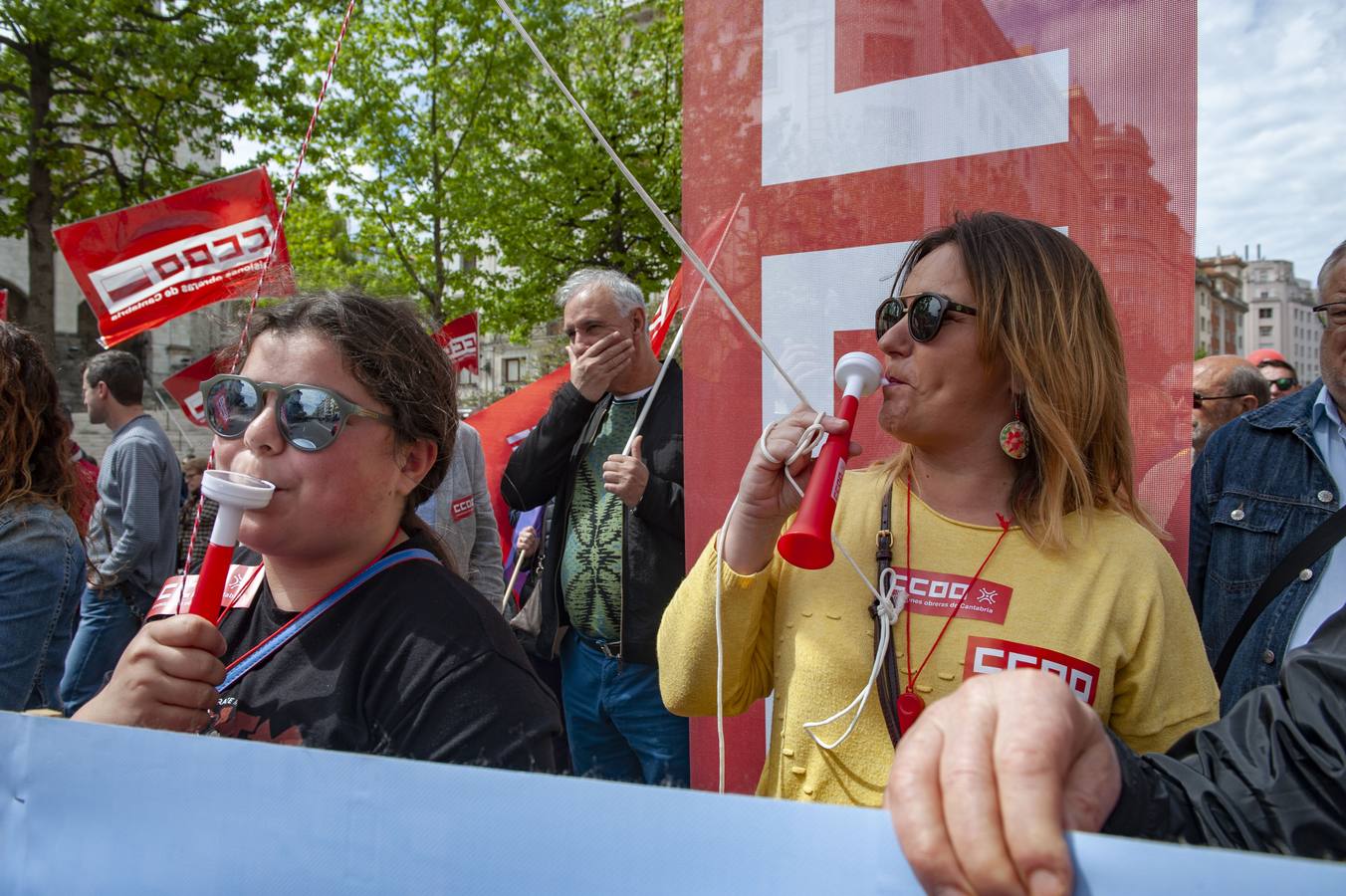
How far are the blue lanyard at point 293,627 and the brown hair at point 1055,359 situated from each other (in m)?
0.90

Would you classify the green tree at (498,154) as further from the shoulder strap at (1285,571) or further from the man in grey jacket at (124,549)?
the shoulder strap at (1285,571)

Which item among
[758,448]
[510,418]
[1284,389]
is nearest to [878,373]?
[758,448]

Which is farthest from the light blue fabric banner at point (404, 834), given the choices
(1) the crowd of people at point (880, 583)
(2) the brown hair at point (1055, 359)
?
(2) the brown hair at point (1055, 359)

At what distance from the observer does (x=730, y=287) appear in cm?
245

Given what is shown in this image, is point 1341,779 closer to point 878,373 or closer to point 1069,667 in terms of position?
point 1069,667

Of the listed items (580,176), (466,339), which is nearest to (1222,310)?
(580,176)

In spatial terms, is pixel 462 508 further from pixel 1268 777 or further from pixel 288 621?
pixel 1268 777

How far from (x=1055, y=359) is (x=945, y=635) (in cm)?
52

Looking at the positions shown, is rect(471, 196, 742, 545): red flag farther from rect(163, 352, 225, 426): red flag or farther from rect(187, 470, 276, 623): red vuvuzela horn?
rect(187, 470, 276, 623): red vuvuzela horn

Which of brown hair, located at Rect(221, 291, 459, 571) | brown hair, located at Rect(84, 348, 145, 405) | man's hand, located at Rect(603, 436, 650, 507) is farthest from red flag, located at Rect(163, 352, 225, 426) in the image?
brown hair, located at Rect(221, 291, 459, 571)

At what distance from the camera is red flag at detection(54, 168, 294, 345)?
4926mm

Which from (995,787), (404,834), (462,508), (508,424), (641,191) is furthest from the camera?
(508,424)

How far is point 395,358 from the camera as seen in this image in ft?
5.26

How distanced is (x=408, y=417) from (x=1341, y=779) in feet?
4.38
